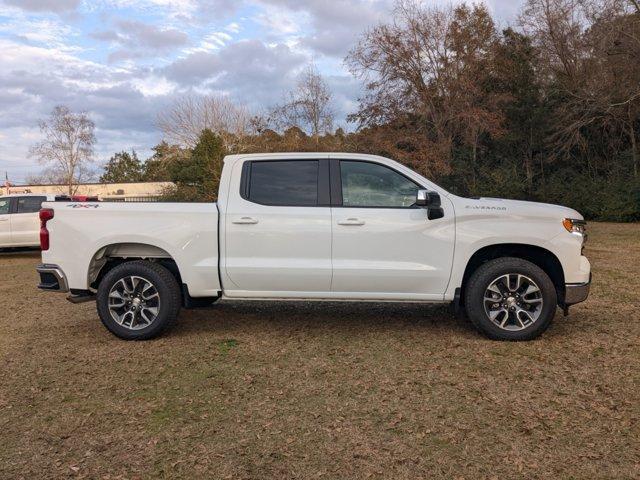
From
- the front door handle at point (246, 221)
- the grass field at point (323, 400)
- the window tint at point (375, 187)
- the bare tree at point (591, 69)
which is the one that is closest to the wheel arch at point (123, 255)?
the grass field at point (323, 400)

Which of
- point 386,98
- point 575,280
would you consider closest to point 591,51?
point 386,98

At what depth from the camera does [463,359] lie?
16.4 feet

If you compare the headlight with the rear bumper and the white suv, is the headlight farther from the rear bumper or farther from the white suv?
the white suv

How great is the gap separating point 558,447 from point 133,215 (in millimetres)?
4314

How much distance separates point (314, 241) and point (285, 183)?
70 cm

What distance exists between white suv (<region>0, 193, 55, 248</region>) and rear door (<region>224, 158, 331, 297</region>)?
10.2m

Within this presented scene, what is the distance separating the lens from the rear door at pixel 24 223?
13.9 m

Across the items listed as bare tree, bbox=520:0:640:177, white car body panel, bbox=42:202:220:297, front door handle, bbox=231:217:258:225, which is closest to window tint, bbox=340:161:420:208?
front door handle, bbox=231:217:258:225

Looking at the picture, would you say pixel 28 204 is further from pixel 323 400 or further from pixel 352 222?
pixel 323 400

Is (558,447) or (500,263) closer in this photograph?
(558,447)

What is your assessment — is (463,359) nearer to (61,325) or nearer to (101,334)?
(101,334)

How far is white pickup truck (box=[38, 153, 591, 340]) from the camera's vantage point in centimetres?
542

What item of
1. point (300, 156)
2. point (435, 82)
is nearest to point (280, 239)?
point (300, 156)

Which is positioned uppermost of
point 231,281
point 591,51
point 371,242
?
point 591,51
